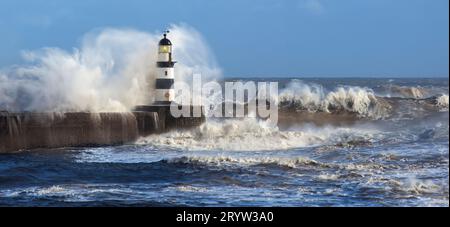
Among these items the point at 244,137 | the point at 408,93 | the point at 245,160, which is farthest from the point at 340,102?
the point at 408,93

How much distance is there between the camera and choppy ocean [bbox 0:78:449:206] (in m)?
10.3

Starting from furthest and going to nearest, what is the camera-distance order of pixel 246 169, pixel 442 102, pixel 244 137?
pixel 442 102, pixel 244 137, pixel 246 169

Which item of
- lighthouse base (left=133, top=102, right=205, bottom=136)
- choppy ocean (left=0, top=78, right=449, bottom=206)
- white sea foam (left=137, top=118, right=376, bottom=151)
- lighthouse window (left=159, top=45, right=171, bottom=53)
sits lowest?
choppy ocean (left=0, top=78, right=449, bottom=206)

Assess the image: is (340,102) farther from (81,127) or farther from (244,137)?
(81,127)

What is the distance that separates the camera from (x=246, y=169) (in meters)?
12.9

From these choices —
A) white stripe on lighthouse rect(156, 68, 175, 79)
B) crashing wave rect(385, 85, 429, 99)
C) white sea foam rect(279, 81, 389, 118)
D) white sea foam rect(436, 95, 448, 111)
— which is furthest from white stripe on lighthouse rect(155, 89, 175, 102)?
crashing wave rect(385, 85, 429, 99)

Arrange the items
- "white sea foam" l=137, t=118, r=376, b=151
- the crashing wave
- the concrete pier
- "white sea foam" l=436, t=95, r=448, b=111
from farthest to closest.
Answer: the crashing wave → "white sea foam" l=436, t=95, r=448, b=111 → "white sea foam" l=137, t=118, r=376, b=151 → the concrete pier

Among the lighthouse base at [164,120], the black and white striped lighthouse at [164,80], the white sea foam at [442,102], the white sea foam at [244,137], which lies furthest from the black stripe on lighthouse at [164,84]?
the white sea foam at [442,102]

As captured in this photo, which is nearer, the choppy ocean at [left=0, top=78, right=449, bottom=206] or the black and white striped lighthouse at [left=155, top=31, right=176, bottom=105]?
the choppy ocean at [left=0, top=78, right=449, bottom=206]

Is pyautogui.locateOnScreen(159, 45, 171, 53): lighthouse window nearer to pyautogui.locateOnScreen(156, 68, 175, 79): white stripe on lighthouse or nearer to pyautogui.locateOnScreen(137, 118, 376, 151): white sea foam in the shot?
pyautogui.locateOnScreen(156, 68, 175, 79): white stripe on lighthouse

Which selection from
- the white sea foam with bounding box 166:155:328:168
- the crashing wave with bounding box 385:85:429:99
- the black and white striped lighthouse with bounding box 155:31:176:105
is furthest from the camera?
the crashing wave with bounding box 385:85:429:99

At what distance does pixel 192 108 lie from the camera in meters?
19.3

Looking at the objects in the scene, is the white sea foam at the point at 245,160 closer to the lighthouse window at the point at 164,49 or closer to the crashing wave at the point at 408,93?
the lighthouse window at the point at 164,49

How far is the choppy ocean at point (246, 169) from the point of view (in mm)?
10284
